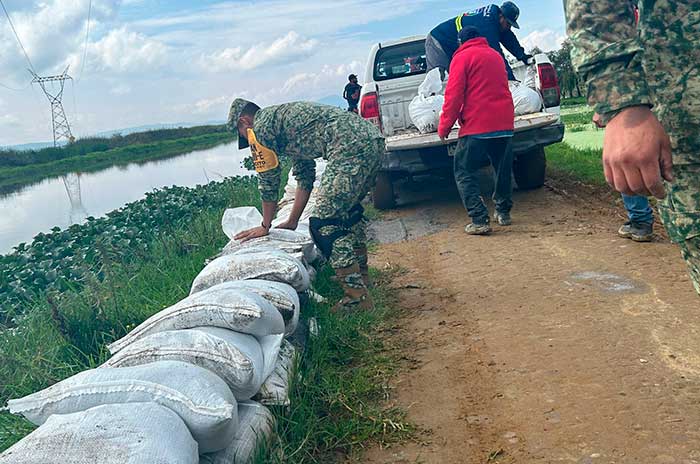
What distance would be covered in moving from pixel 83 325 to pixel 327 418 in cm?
179

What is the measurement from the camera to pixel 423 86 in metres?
5.98

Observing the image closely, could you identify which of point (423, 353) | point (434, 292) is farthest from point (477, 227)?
point (423, 353)

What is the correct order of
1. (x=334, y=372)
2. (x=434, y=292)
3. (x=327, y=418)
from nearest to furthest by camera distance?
(x=327, y=418) → (x=334, y=372) → (x=434, y=292)

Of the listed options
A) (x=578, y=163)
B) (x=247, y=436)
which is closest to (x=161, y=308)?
(x=247, y=436)

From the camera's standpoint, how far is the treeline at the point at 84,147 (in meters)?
31.0

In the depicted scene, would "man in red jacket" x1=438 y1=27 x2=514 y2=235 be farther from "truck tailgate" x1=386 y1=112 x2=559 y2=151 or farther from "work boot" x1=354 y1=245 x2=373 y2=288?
"work boot" x1=354 y1=245 x2=373 y2=288

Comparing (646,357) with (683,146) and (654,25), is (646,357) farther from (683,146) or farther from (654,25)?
(654,25)

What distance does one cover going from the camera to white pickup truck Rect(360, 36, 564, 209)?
5625 millimetres

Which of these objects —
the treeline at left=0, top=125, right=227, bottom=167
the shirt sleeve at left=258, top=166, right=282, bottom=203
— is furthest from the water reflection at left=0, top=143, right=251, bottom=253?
the treeline at left=0, top=125, right=227, bottom=167

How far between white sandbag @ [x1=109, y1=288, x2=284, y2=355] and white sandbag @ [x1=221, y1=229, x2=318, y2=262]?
128cm

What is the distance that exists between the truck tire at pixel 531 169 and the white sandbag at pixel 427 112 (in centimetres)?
113

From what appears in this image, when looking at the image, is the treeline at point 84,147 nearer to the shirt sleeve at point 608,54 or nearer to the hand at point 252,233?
the hand at point 252,233

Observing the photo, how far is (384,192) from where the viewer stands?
258 inches

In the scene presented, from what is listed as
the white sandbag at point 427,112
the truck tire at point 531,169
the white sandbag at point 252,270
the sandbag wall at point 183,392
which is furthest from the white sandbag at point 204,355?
the truck tire at point 531,169
